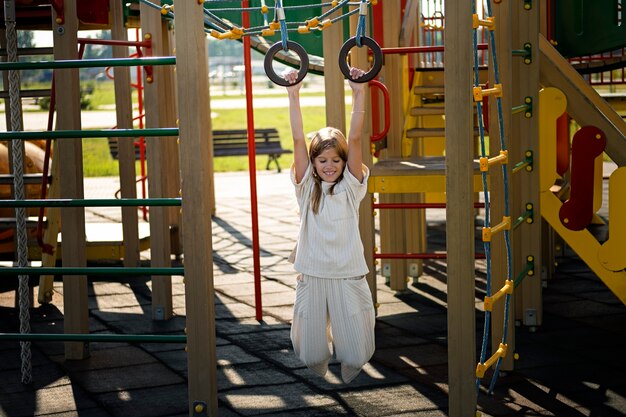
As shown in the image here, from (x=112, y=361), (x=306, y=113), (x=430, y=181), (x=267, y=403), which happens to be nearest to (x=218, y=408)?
(x=267, y=403)

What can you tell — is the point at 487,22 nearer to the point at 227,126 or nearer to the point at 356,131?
the point at 356,131

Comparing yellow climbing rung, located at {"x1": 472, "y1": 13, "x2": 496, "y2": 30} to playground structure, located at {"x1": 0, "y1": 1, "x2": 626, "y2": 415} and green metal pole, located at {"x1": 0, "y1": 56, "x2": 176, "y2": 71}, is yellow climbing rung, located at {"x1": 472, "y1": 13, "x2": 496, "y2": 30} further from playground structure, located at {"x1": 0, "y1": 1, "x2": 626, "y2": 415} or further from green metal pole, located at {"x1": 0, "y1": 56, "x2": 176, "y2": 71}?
green metal pole, located at {"x1": 0, "y1": 56, "x2": 176, "y2": 71}

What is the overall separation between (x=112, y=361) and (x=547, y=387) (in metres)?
2.16

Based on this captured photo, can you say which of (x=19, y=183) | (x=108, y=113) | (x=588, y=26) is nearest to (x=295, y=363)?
(x=19, y=183)

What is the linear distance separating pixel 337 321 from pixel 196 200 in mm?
838

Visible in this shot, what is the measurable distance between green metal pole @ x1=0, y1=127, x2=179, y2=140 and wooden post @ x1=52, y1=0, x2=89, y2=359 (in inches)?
23.7

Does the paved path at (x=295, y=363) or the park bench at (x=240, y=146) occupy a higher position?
the park bench at (x=240, y=146)

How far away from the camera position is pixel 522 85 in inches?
215

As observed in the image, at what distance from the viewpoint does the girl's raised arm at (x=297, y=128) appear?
4254mm

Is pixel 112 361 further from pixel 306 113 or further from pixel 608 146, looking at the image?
pixel 306 113

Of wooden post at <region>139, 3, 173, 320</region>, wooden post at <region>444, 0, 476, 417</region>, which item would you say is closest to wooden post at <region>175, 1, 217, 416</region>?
wooden post at <region>444, 0, 476, 417</region>

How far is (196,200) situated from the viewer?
400 cm

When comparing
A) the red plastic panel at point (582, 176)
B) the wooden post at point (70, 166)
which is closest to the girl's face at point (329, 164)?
the wooden post at point (70, 166)

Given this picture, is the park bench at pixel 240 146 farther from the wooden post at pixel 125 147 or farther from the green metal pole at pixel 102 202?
the green metal pole at pixel 102 202
